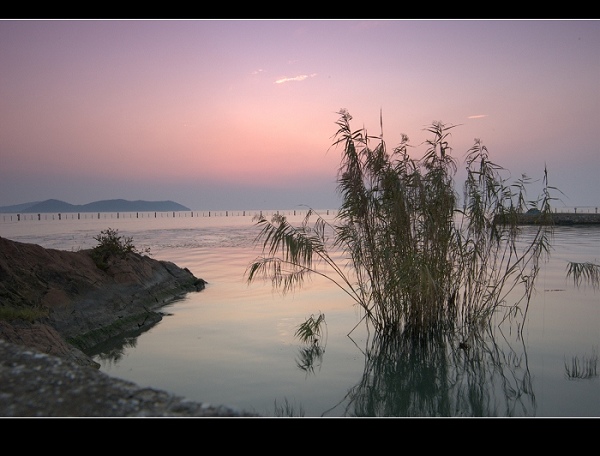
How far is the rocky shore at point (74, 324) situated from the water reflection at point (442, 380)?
3785 mm

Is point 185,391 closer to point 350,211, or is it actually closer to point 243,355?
point 243,355

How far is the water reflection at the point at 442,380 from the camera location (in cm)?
795

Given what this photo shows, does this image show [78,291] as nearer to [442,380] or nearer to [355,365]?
[355,365]

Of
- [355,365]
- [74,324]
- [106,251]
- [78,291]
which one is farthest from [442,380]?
[106,251]

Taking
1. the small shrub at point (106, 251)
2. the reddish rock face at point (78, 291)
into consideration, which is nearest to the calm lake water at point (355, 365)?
the reddish rock face at point (78, 291)

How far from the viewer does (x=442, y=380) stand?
29.8 ft

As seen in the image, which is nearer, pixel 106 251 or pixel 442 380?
pixel 442 380

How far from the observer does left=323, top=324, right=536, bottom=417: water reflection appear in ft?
26.1

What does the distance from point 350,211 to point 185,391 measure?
4.91 m

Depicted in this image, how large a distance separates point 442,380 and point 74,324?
822 centimetres

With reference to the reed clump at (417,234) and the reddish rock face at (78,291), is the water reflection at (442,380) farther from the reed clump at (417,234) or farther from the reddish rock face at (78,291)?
the reddish rock face at (78,291)

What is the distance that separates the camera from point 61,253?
1477cm
